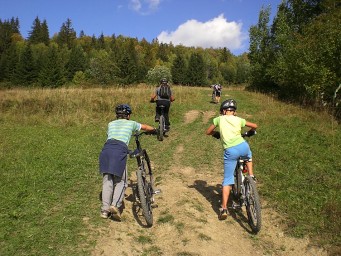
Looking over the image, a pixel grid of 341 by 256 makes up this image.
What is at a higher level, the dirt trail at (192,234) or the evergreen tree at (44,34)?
the evergreen tree at (44,34)

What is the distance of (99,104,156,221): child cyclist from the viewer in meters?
5.28

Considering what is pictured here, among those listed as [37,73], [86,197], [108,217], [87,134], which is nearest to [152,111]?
[87,134]

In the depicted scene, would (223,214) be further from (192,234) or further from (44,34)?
(44,34)

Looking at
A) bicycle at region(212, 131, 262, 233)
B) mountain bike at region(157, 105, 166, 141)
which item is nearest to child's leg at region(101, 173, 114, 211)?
bicycle at region(212, 131, 262, 233)

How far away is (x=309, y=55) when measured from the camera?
18750 mm

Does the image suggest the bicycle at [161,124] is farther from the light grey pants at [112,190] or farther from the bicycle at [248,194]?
the light grey pants at [112,190]

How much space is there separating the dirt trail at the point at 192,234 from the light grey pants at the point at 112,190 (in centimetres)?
41

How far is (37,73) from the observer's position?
71.9m

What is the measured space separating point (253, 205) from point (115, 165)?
95.7 inches

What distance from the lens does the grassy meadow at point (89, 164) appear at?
5.36m

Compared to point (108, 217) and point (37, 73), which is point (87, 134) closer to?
point (108, 217)

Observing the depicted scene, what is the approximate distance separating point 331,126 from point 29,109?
14.6 m

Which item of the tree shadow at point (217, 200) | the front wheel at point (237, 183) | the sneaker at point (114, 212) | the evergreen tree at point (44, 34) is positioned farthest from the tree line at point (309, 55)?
the evergreen tree at point (44, 34)

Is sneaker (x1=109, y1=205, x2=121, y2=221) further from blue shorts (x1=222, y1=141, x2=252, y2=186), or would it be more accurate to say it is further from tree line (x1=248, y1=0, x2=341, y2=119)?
tree line (x1=248, y1=0, x2=341, y2=119)
